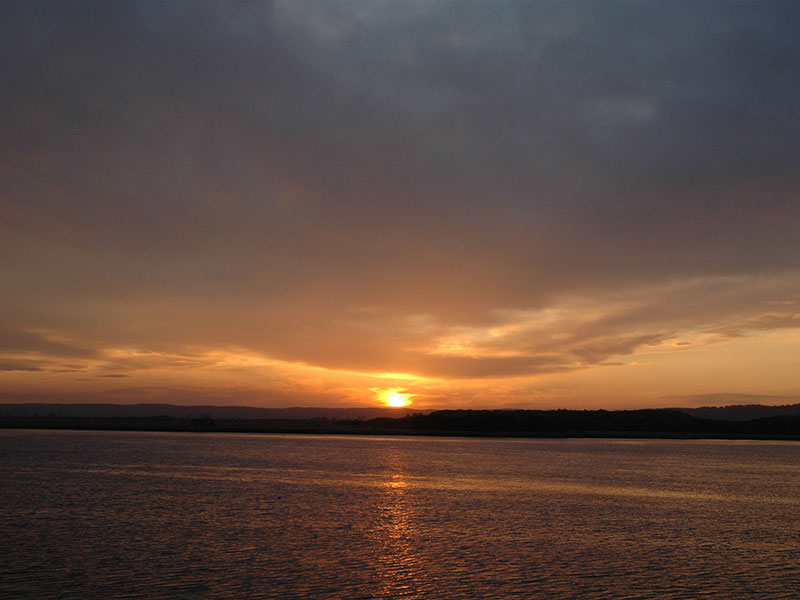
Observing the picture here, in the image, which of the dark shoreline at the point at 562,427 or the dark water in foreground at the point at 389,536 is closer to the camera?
Result: the dark water in foreground at the point at 389,536

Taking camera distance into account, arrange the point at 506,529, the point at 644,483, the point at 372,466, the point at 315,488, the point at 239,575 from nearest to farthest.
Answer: the point at 239,575 < the point at 506,529 < the point at 315,488 < the point at 644,483 < the point at 372,466

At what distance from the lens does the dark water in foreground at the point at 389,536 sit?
19500mm

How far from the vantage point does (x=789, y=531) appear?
30016mm

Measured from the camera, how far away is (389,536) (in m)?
27.6

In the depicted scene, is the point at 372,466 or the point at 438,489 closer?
the point at 438,489

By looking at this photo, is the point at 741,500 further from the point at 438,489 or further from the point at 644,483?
the point at 438,489

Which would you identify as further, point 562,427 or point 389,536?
point 562,427

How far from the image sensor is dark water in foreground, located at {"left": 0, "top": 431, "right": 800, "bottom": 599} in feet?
64.0

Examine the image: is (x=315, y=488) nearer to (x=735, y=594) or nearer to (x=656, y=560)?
(x=656, y=560)

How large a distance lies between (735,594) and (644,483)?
35.1m

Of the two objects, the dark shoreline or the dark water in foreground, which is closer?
the dark water in foreground

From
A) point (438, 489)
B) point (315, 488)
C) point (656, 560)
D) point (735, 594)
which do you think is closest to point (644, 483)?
point (438, 489)

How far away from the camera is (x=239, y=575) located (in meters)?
20.4

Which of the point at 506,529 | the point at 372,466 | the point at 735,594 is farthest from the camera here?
the point at 372,466
